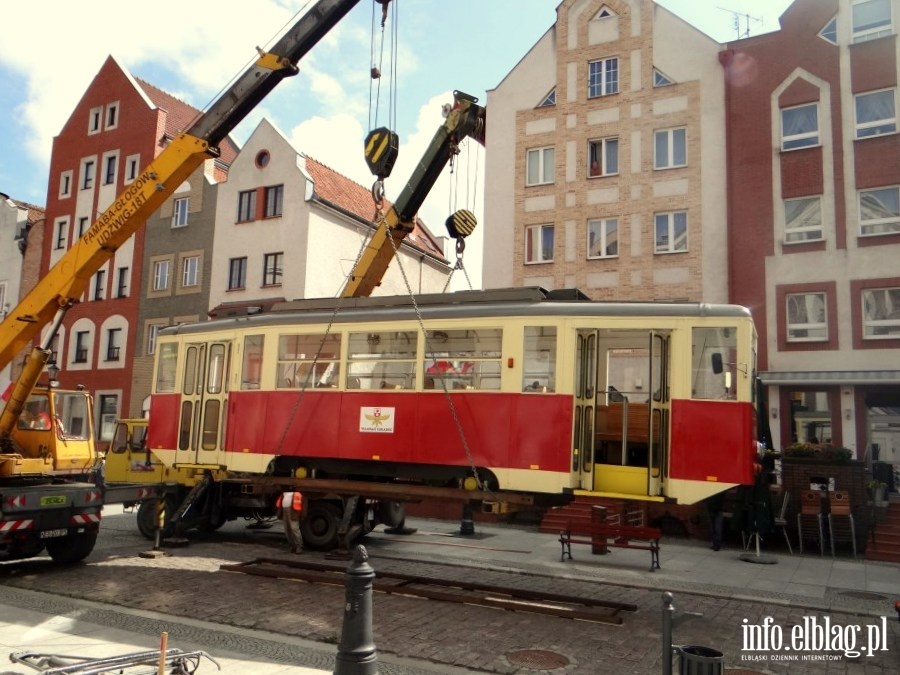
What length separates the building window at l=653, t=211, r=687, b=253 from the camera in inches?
816

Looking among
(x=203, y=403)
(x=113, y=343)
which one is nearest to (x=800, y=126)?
(x=203, y=403)

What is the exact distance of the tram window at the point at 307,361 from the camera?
12.1 m

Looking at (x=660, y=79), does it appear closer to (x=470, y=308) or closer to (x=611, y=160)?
(x=611, y=160)

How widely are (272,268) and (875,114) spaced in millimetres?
20286

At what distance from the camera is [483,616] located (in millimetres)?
9047

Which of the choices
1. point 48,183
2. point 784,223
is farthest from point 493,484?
point 48,183

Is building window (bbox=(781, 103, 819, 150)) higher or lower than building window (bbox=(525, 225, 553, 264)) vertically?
higher

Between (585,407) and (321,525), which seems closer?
(585,407)

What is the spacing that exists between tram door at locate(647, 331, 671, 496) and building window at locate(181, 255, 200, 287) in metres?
23.4

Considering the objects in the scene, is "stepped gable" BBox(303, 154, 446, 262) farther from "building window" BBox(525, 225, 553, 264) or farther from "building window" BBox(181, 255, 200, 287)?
"building window" BBox(525, 225, 553, 264)

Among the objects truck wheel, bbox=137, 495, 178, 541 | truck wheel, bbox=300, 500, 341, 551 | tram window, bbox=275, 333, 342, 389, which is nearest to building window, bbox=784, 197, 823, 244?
tram window, bbox=275, 333, 342, 389

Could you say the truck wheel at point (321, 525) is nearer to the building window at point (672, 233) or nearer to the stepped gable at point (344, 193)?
the building window at point (672, 233)

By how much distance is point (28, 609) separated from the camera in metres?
8.71

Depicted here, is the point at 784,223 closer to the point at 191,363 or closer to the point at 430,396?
the point at 430,396
